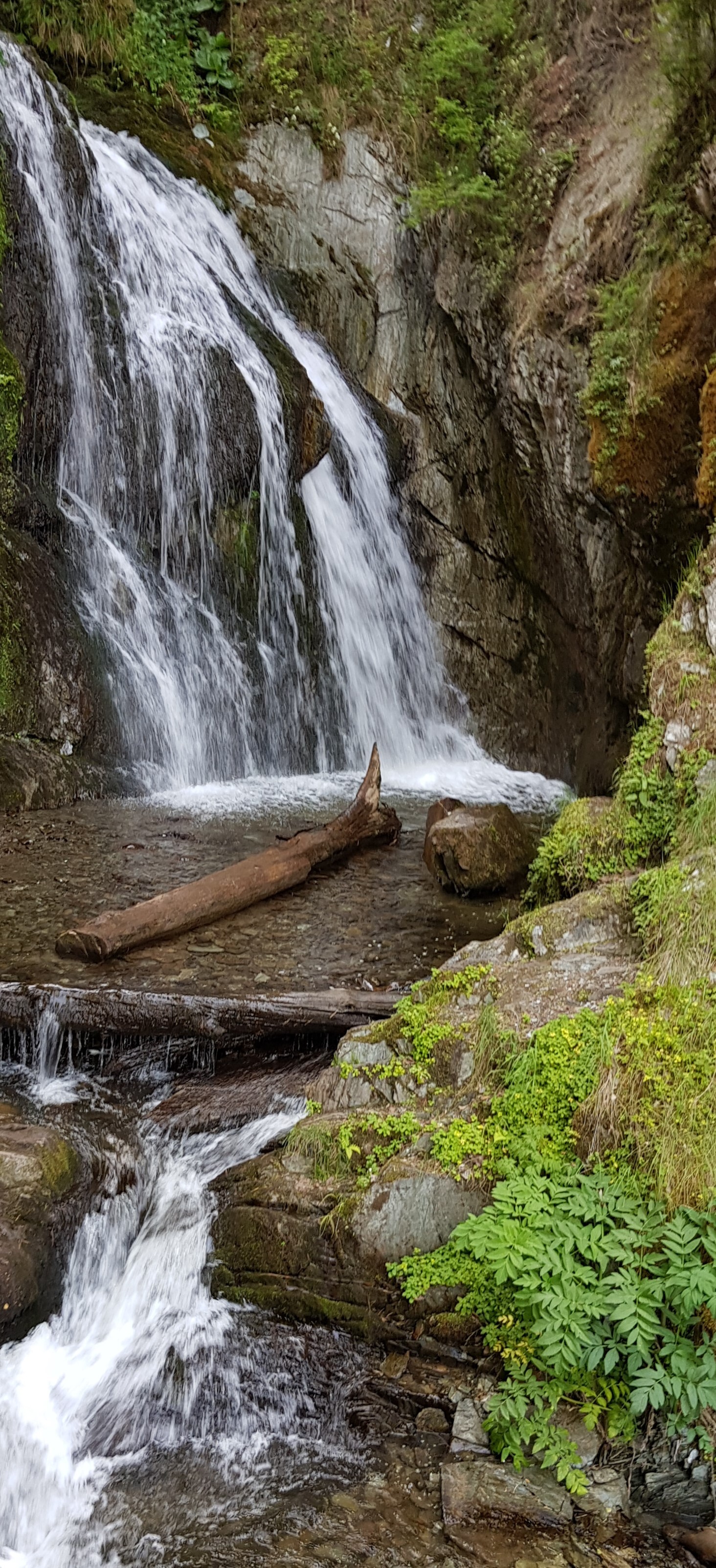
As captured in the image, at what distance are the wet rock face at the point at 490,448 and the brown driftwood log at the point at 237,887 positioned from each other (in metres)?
2.98

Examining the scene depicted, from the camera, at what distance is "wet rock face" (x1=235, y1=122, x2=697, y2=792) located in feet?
31.0

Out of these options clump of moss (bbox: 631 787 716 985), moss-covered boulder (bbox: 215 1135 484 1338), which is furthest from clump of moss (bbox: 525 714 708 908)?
moss-covered boulder (bbox: 215 1135 484 1338)

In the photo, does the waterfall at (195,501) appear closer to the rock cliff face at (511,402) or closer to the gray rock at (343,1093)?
the rock cliff face at (511,402)

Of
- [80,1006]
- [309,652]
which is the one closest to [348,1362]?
[80,1006]

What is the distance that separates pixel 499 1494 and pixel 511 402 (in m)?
9.77

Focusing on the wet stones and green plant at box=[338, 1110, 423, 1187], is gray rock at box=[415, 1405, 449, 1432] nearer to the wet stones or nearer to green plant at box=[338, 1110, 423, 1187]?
green plant at box=[338, 1110, 423, 1187]

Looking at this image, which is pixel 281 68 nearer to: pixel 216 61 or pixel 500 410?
pixel 216 61

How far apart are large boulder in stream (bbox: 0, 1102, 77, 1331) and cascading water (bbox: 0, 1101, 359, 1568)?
5.2 inches

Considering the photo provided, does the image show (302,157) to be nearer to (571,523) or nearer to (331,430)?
(331,430)

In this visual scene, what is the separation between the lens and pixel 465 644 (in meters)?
13.4

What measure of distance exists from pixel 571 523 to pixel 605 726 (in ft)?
6.93

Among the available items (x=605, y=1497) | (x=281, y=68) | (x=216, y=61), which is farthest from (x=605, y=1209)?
(x=216, y=61)

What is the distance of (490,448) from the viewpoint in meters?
12.9

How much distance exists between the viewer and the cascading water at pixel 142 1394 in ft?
10.1
